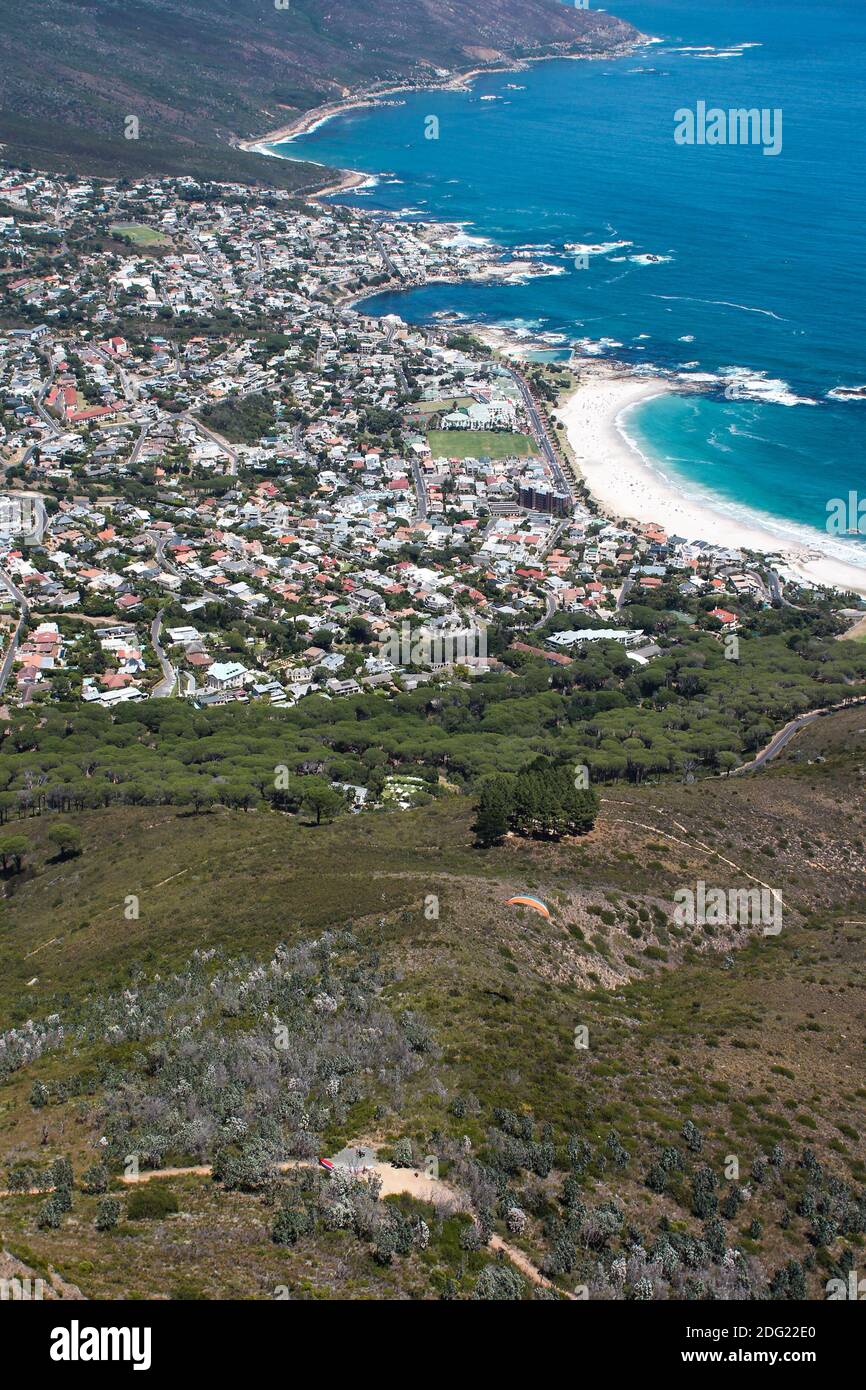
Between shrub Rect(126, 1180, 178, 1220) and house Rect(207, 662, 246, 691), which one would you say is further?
house Rect(207, 662, 246, 691)

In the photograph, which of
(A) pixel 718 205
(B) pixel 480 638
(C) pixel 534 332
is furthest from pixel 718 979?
(A) pixel 718 205

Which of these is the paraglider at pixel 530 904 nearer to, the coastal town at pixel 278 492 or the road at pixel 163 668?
the coastal town at pixel 278 492

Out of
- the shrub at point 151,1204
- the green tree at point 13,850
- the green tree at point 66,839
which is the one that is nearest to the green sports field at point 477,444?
the green tree at point 66,839

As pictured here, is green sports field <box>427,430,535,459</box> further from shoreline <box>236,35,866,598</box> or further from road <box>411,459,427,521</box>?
shoreline <box>236,35,866,598</box>

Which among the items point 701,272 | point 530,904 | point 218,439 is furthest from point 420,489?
point 530,904

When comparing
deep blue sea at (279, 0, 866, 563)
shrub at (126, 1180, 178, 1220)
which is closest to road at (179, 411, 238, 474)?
deep blue sea at (279, 0, 866, 563)

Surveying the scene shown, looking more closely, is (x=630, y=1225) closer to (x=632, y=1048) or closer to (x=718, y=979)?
(x=632, y=1048)
